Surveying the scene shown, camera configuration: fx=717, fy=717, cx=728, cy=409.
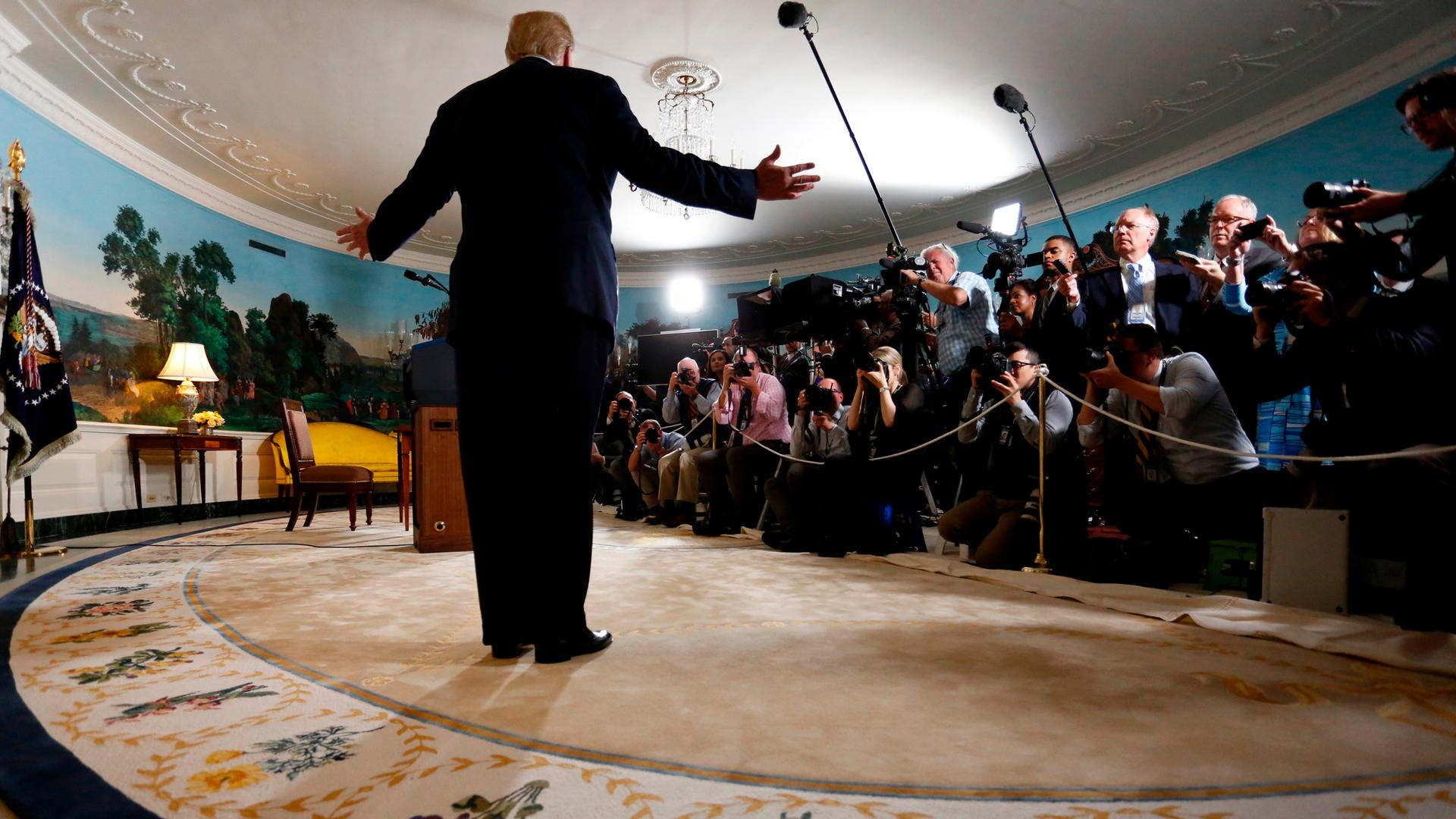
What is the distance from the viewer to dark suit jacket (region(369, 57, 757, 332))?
1.60 m

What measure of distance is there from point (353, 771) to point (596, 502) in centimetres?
756

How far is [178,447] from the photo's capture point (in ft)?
19.8

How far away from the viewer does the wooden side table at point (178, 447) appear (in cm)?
586

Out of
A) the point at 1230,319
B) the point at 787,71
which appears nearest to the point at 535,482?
the point at 1230,319

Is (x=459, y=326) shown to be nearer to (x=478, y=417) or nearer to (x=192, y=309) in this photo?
(x=478, y=417)

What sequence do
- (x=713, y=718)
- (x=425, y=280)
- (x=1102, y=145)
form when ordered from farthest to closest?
(x=425, y=280) → (x=1102, y=145) → (x=713, y=718)

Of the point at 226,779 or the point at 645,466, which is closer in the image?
the point at 226,779

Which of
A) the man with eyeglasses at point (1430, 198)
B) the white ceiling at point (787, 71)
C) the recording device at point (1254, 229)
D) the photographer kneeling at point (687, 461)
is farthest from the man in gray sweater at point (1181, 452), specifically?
the white ceiling at point (787, 71)

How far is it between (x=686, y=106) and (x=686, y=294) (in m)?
5.01

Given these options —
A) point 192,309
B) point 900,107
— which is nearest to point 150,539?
point 192,309

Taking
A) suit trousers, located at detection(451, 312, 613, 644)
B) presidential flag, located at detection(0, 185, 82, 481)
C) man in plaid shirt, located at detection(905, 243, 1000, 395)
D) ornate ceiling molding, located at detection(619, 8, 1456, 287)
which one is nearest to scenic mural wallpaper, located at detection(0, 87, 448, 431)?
presidential flag, located at detection(0, 185, 82, 481)

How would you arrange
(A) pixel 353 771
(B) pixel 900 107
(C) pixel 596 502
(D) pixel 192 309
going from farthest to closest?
(C) pixel 596 502 < (D) pixel 192 309 < (B) pixel 900 107 < (A) pixel 353 771

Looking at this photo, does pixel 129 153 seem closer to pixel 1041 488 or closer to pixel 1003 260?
pixel 1003 260

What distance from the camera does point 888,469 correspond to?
393 cm
